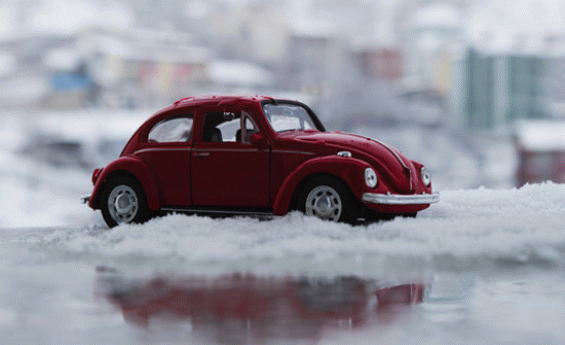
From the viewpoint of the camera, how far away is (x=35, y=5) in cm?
5862

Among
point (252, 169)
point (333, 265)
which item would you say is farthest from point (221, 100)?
point (333, 265)

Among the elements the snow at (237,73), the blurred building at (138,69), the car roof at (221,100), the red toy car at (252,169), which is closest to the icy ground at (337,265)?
the red toy car at (252,169)

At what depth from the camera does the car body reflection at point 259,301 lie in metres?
4.18

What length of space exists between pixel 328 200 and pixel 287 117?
1.26m

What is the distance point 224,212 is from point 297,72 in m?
48.2

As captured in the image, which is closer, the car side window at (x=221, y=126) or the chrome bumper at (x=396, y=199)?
the chrome bumper at (x=396, y=199)

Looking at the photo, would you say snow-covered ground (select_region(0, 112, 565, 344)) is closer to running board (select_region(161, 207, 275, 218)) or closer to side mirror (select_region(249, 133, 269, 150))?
running board (select_region(161, 207, 275, 218))

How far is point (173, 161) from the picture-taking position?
745 cm

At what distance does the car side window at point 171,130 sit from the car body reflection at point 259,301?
235cm

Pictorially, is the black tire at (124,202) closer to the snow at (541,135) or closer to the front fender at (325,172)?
the front fender at (325,172)

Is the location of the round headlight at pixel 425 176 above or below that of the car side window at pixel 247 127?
below

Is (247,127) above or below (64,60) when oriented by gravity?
below

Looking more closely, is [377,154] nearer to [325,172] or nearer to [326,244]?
[325,172]

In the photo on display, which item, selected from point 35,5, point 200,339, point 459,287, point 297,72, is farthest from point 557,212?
point 35,5
